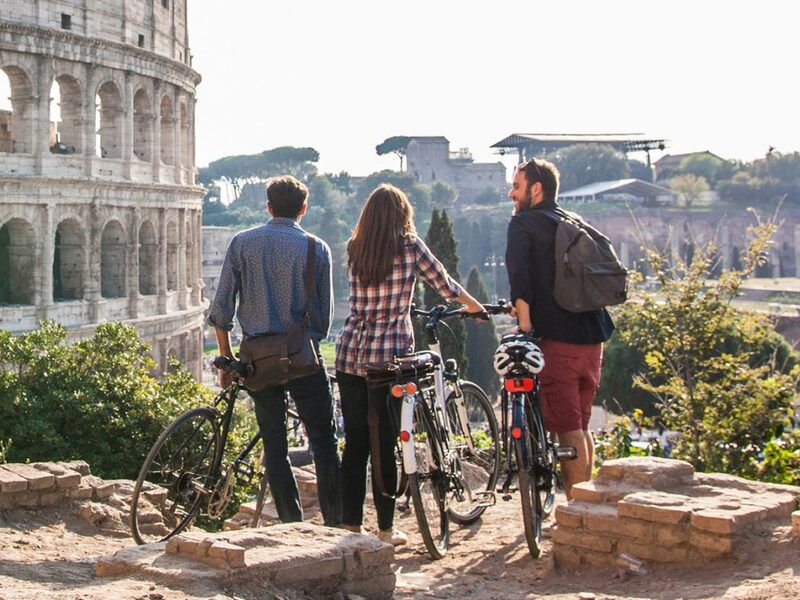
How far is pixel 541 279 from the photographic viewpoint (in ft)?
18.3

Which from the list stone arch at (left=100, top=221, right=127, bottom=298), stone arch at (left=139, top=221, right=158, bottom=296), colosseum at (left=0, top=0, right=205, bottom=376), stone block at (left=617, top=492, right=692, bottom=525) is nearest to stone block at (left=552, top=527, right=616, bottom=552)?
stone block at (left=617, top=492, right=692, bottom=525)

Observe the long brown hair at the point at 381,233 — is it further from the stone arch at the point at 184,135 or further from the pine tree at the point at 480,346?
the pine tree at the point at 480,346

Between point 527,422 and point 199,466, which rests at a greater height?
point 527,422

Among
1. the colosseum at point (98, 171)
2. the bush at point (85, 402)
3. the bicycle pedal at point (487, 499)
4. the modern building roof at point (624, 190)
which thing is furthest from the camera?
the modern building roof at point (624, 190)

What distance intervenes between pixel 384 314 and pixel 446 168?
103 meters

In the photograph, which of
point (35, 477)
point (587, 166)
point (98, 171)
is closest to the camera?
point (35, 477)

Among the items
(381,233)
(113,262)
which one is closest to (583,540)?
(381,233)

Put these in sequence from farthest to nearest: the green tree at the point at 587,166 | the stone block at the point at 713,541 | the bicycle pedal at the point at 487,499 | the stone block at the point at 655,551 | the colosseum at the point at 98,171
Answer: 1. the green tree at the point at 587,166
2. the colosseum at the point at 98,171
3. the bicycle pedal at the point at 487,499
4. the stone block at the point at 655,551
5. the stone block at the point at 713,541

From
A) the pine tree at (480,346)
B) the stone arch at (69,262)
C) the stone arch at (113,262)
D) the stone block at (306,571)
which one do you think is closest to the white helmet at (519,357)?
the stone block at (306,571)

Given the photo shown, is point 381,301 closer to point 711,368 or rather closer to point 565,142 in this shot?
point 711,368

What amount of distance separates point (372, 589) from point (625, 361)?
26.8 metres

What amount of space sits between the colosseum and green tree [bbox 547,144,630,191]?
70226mm

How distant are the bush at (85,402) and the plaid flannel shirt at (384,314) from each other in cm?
685

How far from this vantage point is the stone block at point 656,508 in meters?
4.94
